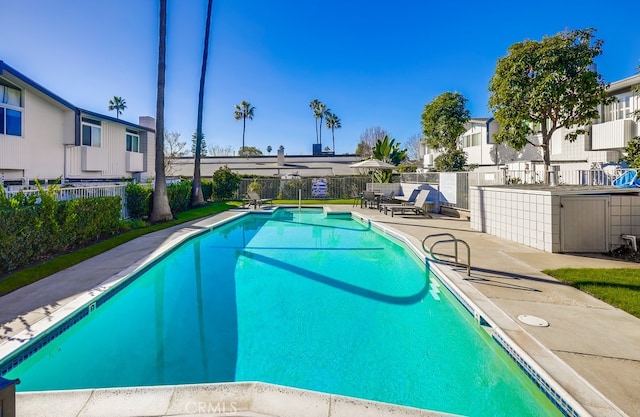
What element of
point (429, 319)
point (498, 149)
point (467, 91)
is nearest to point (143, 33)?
→ point (429, 319)

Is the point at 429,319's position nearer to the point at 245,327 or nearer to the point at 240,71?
the point at 245,327

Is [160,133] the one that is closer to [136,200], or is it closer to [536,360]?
[136,200]

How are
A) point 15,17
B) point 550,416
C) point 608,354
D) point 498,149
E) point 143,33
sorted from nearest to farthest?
1. point 550,416
2. point 608,354
3. point 15,17
4. point 143,33
5. point 498,149

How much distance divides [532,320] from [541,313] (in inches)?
14.2

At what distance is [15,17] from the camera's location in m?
13.1

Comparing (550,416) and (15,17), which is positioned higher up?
(15,17)

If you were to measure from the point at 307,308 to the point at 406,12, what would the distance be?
1692 cm

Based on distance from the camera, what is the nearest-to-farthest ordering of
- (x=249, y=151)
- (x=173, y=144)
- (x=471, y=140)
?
(x=471, y=140) → (x=173, y=144) → (x=249, y=151)

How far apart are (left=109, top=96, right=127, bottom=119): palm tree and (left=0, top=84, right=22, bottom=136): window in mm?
46611

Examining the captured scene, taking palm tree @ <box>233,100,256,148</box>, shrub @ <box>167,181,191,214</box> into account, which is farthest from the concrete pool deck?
palm tree @ <box>233,100,256,148</box>

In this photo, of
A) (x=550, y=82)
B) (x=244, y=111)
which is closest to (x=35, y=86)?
(x=550, y=82)

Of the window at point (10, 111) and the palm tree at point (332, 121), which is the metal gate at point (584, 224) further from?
the palm tree at point (332, 121)

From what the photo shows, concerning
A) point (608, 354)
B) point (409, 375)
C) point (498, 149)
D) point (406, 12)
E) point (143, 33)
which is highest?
point (406, 12)

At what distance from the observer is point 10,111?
1420 centimetres
